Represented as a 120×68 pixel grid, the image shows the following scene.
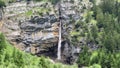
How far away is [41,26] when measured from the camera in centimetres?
15662

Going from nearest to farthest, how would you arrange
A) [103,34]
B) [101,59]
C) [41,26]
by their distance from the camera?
[101,59]
[103,34]
[41,26]

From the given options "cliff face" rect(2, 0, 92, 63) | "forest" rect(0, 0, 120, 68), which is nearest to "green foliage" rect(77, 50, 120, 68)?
"forest" rect(0, 0, 120, 68)

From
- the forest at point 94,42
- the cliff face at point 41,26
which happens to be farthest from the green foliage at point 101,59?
the cliff face at point 41,26

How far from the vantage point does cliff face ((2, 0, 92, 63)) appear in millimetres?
152875

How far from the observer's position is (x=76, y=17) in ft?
527

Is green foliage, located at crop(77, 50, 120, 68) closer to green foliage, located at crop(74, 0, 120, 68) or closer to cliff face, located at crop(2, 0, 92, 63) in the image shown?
green foliage, located at crop(74, 0, 120, 68)

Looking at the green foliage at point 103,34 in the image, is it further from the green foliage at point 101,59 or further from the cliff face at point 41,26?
the cliff face at point 41,26

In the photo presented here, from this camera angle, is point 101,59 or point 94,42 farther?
point 94,42

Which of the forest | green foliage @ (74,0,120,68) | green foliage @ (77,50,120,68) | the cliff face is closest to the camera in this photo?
the forest

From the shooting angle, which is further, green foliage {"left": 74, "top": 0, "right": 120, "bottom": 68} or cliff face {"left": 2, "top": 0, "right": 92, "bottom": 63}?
cliff face {"left": 2, "top": 0, "right": 92, "bottom": 63}

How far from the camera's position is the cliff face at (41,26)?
152875 mm

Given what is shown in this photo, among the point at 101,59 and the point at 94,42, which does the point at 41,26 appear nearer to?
the point at 94,42

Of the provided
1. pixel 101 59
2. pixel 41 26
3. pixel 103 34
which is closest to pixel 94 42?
pixel 103 34

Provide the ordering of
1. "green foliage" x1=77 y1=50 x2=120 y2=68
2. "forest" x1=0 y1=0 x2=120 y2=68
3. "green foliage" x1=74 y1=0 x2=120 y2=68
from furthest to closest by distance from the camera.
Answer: "green foliage" x1=74 y1=0 x2=120 y2=68 → "green foliage" x1=77 y1=50 x2=120 y2=68 → "forest" x1=0 y1=0 x2=120 y2=68
